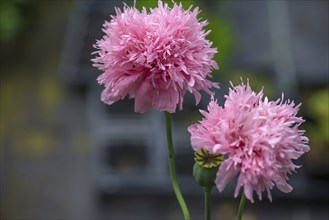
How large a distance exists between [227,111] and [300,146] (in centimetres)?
6

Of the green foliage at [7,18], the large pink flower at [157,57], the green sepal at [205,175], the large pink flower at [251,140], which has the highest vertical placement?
the green foliage at [7,18]

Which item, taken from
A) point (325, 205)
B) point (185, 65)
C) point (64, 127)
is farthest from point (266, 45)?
point (185, 65)

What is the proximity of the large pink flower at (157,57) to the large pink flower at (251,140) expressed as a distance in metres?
0.04

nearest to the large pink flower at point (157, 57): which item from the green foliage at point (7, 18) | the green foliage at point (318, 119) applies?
the green foliage at point (318, 119)

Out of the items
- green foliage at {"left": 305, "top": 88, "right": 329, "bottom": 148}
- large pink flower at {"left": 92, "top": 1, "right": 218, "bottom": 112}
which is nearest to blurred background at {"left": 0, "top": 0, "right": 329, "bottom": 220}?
green foliage at {"left": 305, "top": 88, "right": 329, "bottom": 148}

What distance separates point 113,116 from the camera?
1595 mm

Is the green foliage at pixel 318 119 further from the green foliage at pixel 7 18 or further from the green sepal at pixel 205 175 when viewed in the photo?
the green sepal at pixel 205 175

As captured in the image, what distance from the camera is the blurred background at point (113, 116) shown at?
154cm

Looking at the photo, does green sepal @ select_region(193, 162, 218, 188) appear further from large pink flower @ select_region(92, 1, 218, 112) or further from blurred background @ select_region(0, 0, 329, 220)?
blurred background @ select_region(0, 0, 329, 220)

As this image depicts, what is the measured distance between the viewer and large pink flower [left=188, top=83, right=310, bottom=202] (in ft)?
1.26

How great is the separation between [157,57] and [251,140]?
0.10 meters

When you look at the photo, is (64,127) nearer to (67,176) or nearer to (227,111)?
(67,176)

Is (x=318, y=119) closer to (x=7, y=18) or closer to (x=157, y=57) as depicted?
(x=7, y=18)

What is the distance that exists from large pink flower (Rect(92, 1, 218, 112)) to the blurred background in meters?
0.81
